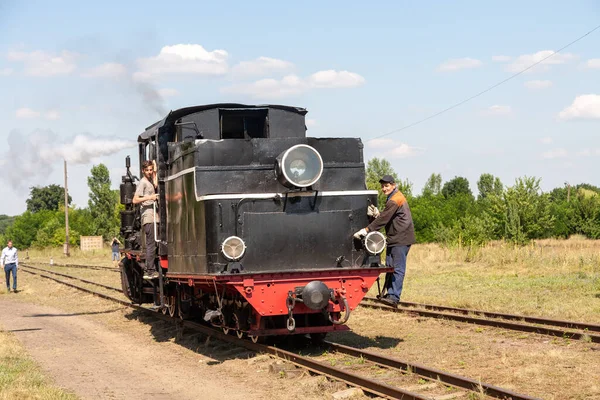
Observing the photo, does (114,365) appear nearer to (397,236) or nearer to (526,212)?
(397,236)

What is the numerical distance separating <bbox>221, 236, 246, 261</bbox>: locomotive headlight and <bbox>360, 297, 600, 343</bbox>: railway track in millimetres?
4423

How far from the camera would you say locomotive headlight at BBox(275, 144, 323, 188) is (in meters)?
9.41

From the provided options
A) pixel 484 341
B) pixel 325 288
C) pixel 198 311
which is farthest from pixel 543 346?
pixel 198 311

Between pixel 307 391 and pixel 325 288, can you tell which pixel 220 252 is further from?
pixel 307 391

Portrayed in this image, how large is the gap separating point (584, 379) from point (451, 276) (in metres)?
15.0

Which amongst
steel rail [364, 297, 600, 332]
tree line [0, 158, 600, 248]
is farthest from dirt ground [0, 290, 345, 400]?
tree line [0, 158, 600, 248]

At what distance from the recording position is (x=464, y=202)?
98.8 m

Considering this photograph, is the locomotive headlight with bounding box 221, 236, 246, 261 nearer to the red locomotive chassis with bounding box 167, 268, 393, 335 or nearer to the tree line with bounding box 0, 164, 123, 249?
the red locomotive chassis with bounding box 167, 268, 393, 335

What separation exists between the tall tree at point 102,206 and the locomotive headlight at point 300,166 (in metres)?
64.2

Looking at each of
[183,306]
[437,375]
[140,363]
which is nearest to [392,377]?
[437,375]

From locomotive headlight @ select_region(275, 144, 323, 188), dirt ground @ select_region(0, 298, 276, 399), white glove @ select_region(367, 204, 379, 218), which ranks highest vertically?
locomotive headlight @ select_region(275, 144, 323, 188)

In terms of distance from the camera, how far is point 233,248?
912 centimetres

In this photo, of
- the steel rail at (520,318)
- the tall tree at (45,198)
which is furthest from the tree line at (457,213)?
the steel rail at (520,318)

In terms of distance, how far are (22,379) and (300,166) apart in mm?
4118
